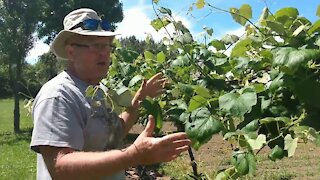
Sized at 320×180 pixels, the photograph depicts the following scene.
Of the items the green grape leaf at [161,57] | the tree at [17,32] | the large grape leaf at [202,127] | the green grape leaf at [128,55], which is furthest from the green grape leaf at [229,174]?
the tree at [17,32]

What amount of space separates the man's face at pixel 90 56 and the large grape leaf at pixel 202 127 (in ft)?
1.78

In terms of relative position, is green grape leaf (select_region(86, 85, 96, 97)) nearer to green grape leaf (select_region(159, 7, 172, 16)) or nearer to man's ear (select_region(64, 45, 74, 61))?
man's ear (select_region(64, 45, 74, 61))

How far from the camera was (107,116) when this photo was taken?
2.03 meters

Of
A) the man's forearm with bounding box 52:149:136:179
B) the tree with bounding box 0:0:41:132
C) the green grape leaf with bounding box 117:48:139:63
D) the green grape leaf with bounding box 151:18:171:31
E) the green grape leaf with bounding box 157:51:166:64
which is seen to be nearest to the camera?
the man's forearm with bounding box 52:149:136:179

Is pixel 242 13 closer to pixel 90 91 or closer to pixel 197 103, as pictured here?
pixel 197 103

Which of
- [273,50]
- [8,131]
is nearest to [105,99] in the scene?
[273,50]

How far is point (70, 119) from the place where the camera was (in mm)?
1824

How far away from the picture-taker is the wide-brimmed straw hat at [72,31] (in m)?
1.97

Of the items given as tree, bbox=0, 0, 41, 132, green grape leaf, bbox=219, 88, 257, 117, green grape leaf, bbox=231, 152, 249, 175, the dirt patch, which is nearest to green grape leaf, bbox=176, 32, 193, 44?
green grape leaf, bbox=219, 88, 257, 117

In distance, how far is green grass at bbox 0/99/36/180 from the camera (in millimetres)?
9180

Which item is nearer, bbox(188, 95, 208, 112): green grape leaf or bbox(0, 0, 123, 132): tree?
bbox(188, 95, 208, 112): green grape leaf

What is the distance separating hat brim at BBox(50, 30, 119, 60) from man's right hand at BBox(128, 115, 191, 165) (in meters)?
0.54

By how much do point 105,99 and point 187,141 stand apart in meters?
0.42

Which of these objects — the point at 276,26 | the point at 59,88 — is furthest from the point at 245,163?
the point at 59,88
